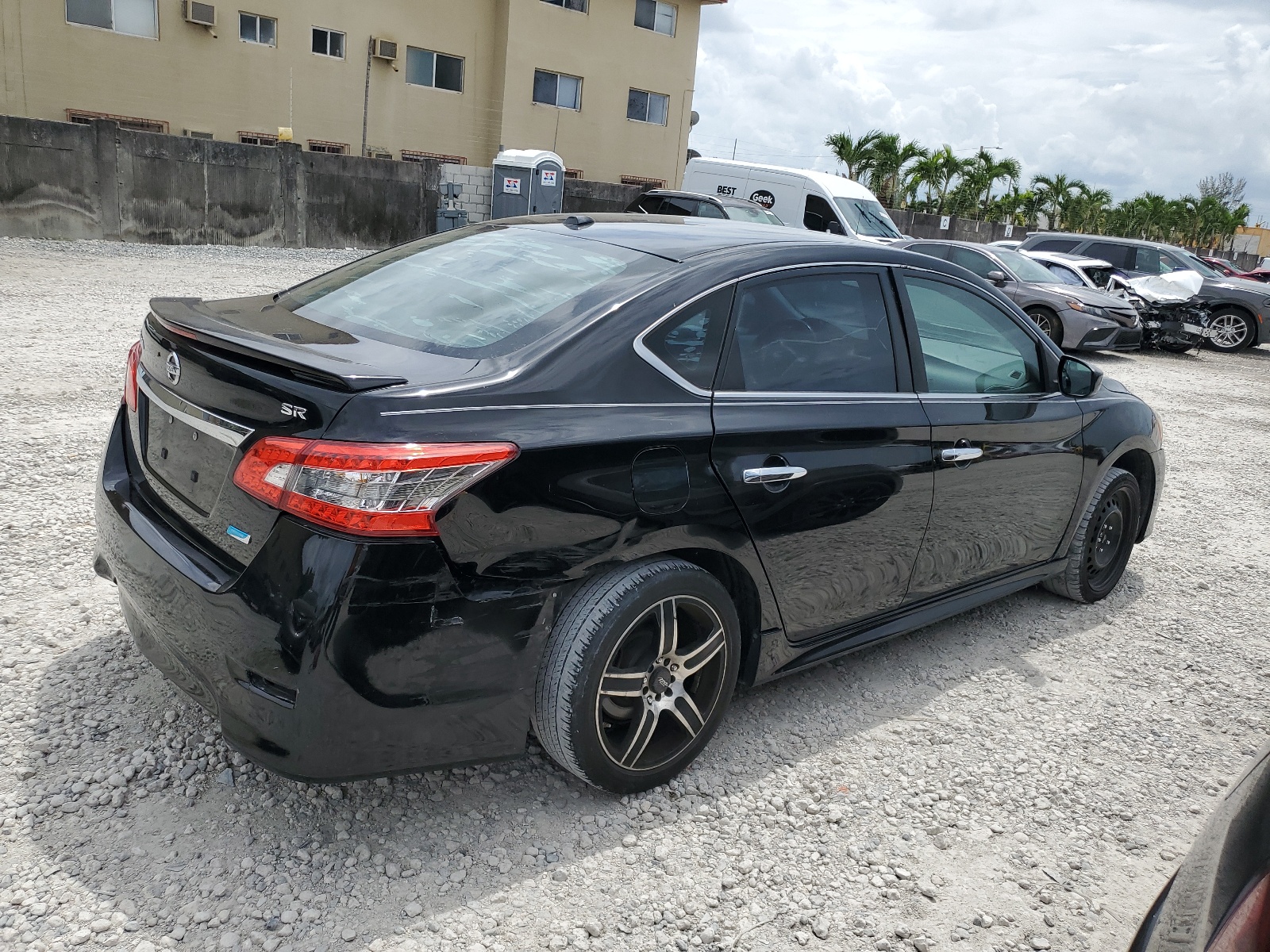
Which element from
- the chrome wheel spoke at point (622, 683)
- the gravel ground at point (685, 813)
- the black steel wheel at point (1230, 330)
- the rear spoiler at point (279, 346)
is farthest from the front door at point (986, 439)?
the black steel wheel at point (1230, 330)

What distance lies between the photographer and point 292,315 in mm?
3191

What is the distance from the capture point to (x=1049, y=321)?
14.4m

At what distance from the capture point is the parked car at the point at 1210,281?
17766 mm

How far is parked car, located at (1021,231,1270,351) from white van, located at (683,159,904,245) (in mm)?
2911

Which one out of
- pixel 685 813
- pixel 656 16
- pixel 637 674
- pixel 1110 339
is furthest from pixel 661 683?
pixel 656 16

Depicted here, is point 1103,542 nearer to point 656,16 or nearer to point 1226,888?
point 1226,888

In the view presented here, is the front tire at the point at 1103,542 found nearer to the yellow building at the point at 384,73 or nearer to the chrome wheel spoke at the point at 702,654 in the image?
the chrome wheel spoke at the point at 702,654

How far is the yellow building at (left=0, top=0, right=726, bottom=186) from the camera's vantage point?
22266 millimetres

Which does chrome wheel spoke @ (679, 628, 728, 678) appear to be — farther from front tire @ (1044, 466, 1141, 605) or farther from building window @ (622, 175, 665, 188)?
building window @ (622, 175, 665, 188)

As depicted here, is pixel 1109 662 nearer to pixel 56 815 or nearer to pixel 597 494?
pixel 597 494

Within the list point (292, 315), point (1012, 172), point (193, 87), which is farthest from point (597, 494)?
point (1012, 172)

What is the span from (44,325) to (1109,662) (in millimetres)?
8837

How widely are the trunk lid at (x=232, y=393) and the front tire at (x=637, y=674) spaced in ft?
2.46

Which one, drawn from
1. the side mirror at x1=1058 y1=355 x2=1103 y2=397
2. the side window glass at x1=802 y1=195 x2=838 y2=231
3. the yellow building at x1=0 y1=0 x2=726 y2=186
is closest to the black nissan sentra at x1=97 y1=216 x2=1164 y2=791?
the side mirror at x1=1058 y1=355 x2=1103 y2=397
